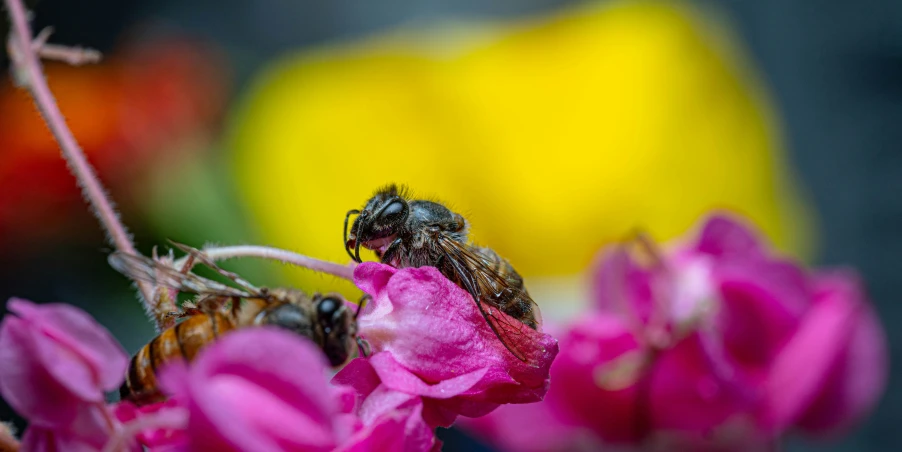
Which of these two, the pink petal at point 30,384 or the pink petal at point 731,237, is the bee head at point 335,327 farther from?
the pink petal at point 731,237

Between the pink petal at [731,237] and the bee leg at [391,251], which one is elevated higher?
the bee leg at [391,251]

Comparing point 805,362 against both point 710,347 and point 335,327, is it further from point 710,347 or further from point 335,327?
point 335,327

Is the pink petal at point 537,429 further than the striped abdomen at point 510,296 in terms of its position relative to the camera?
Yes

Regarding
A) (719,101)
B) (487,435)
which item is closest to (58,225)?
(487,435)

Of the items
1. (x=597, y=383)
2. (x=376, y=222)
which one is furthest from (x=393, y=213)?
(x=597, y=383)

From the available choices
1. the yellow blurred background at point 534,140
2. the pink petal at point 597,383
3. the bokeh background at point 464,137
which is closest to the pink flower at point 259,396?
the pink petal at point 597,383

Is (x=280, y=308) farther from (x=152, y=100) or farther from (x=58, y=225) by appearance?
(x=152, y=100)

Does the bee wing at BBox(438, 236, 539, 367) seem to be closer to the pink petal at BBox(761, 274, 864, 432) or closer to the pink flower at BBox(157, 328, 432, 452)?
the pink flower at BBox(157, 328, 432, 452)

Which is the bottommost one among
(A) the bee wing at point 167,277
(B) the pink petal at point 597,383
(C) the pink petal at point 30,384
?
(B) the pink petal at point 597,383
